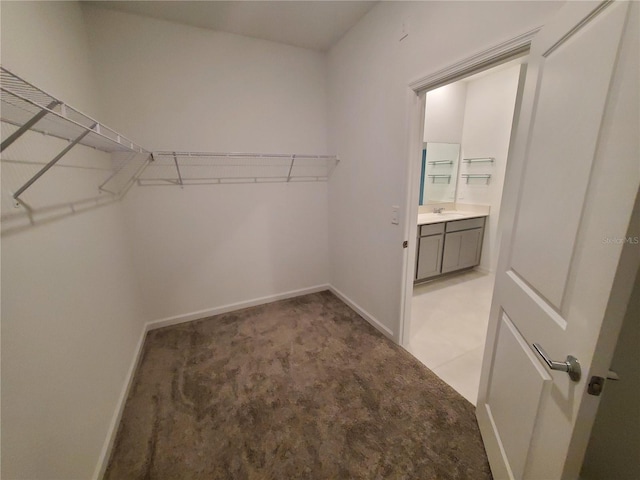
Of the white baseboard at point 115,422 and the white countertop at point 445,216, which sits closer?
the white baseboard at point 115,422

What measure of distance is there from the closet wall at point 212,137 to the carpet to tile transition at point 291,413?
64 centimetres

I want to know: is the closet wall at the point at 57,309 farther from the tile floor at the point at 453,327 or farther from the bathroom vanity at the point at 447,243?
the bathroom vanity at the point at 447,243

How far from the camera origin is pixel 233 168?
8.24 feet

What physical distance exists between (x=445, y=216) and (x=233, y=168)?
2816 mm

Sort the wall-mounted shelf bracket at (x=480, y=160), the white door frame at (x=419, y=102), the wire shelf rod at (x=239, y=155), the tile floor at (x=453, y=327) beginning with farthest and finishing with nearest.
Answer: the wall-mounted shelf bracket at (x=480, y=160)
the wire shelf rod at (x=239, y=155)
the tile floor at (x=453, y=327)
the white door frame at (x=419, y=102)

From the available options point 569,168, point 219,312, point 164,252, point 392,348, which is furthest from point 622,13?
point 219,312

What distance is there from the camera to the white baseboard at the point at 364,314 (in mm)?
2276

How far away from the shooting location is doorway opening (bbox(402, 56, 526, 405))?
2.96m

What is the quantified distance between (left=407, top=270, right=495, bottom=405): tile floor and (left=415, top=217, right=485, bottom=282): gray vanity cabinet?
0.23m

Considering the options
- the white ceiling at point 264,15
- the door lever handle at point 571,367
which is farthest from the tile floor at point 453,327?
the white ceiling at point 264,15

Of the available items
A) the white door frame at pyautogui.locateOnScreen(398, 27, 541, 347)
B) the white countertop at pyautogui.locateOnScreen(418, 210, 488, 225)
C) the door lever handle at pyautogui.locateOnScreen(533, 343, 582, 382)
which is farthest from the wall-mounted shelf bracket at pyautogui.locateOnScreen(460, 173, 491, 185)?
the door lever handle at pyautogui.locateOnScreen(533, 343, 582, 382)

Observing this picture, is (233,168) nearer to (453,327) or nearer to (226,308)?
(226,308)

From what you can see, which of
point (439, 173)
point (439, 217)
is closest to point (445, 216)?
point (439, 217)

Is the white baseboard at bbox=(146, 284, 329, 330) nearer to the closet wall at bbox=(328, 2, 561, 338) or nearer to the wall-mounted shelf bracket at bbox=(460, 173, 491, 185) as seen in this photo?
the closet wall at bbox=(328, 2, 561, 338)
